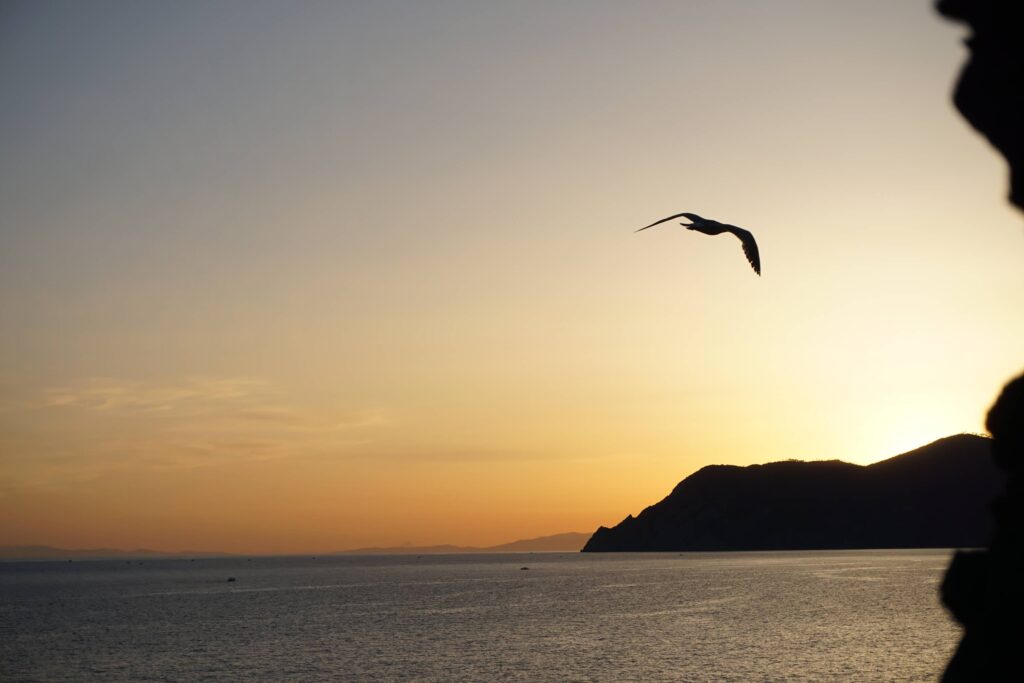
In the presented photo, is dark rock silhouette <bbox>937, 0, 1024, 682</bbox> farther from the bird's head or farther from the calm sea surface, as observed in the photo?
the calm sea surface

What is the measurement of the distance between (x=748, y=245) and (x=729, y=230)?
88 cm

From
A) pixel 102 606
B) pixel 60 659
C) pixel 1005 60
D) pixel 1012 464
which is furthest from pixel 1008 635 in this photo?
pixel 102 606

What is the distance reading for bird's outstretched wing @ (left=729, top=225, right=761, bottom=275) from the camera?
82.3ft

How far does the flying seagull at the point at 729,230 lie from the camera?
80.5ft

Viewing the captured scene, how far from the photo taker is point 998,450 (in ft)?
65.3

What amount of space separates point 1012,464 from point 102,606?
13585 centimetres

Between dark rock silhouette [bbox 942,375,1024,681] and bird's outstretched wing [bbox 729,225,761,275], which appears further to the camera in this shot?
bird's outstretched wing [bbox 729,225,761,275]

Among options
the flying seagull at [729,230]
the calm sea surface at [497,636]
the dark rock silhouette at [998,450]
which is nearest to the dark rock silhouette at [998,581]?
the dark rock silhouette at [998,450]

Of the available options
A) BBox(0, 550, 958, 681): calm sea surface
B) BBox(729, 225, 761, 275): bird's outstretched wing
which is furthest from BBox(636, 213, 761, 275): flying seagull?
BBox(0, 550, 958, 681): calm sea surface

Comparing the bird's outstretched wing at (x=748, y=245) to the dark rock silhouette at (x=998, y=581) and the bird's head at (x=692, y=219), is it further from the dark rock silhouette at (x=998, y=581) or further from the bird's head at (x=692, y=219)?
the dark rock silhouette at (x=998, y=581)

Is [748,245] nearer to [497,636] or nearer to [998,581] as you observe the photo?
[998,581]

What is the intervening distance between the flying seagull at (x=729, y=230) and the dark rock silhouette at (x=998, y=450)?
20.8 feet

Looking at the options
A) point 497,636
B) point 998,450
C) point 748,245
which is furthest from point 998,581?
point 497,636

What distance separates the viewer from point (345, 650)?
7606 centimetres
